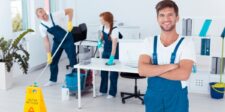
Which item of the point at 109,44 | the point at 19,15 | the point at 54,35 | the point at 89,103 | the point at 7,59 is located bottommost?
the point at 89,103

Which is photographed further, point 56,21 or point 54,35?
point 56,21

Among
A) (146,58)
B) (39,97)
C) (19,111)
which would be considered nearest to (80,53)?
(19,111)

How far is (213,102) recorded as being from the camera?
174 inches

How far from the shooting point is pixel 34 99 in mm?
3658

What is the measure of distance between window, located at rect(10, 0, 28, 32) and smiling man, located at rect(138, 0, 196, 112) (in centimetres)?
423

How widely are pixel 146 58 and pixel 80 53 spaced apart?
4675 mm

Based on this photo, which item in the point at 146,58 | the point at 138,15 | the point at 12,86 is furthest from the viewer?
the point at 138,15

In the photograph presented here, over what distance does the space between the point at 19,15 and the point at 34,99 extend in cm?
286

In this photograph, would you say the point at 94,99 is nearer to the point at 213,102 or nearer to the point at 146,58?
the point at 213,102

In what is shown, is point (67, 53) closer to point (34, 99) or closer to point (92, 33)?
point (92, 33)

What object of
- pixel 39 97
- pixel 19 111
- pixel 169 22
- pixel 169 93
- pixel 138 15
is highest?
pixel 138 15

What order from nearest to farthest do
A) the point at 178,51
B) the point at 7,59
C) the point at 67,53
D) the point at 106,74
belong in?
the point at 178,51, the point at 106,74, the point at 7,59, the point at 67,53

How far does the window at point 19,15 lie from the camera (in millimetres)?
5845

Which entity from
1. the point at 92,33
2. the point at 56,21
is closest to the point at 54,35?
the point at 56,21
